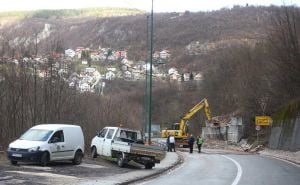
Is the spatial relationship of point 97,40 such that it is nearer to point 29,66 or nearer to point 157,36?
point 157,36

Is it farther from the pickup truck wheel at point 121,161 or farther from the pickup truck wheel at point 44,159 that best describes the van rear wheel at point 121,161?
the pickup truck wheel at point 44,159

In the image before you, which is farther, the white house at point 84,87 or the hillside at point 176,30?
the hillside at point 176,30

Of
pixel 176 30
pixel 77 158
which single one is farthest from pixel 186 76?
pixel 77 158

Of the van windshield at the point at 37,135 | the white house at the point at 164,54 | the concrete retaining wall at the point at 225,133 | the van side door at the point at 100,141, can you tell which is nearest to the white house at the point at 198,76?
the concrete retaining wall at the point at 225,133

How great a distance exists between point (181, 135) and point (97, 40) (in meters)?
17.1

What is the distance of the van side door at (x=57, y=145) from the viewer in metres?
24.0

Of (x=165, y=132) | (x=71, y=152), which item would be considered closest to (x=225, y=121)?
(x=165, y=132)

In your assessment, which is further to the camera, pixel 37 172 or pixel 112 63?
pixel 112 63

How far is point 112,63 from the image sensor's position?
6269 centimetres

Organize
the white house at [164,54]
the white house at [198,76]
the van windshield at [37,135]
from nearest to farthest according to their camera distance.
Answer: the van windshield at [37,135] < the white house at [164,54] < the white house at [198,76]

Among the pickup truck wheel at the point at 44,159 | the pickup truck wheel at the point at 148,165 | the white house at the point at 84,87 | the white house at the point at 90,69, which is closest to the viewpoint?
the pickup truck wheel at the point at 44,159

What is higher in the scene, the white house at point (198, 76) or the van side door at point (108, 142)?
the white house at point (198, 76)

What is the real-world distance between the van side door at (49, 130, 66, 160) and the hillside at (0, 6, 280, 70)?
30340mm

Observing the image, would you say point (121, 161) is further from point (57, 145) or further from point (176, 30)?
point (176, 30)
